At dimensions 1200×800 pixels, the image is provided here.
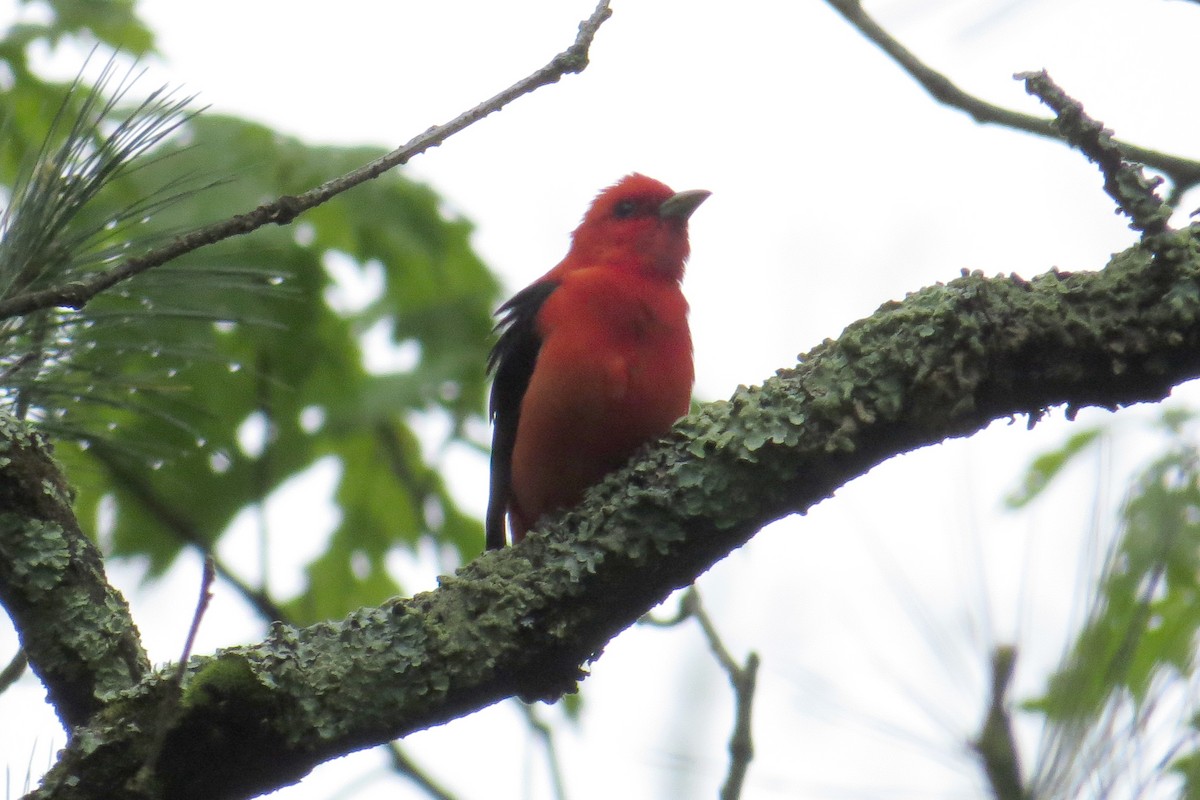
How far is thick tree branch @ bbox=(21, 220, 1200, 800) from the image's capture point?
2.77 metres

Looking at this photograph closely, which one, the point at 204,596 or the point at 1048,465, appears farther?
the point at 1048,465

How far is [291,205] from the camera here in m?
2.71

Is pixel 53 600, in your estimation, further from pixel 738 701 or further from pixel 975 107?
pixel 975 107

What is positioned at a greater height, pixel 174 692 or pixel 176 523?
pixel 176 523

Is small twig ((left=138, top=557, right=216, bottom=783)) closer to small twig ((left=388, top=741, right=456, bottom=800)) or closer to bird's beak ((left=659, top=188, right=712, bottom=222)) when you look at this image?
small twig ((left=388, top=741, right=456, bottom=800))

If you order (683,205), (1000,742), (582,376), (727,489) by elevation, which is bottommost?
(1000,742)

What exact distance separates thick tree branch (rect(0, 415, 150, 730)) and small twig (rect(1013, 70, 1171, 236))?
2210 mm

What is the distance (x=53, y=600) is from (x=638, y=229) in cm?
331

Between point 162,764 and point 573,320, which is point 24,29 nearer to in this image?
point 573,320

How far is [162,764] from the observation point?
103 inches

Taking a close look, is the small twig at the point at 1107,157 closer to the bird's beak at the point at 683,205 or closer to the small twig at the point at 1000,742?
the small twig at the point at 1000,742

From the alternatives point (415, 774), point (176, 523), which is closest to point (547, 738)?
point (415, 774)

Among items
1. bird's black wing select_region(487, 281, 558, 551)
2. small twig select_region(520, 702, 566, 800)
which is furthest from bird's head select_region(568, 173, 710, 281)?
small twig select_region(520, 702, 566, 800)

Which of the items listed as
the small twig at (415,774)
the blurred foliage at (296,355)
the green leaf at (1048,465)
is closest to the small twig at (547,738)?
the small twig at (415,774)
